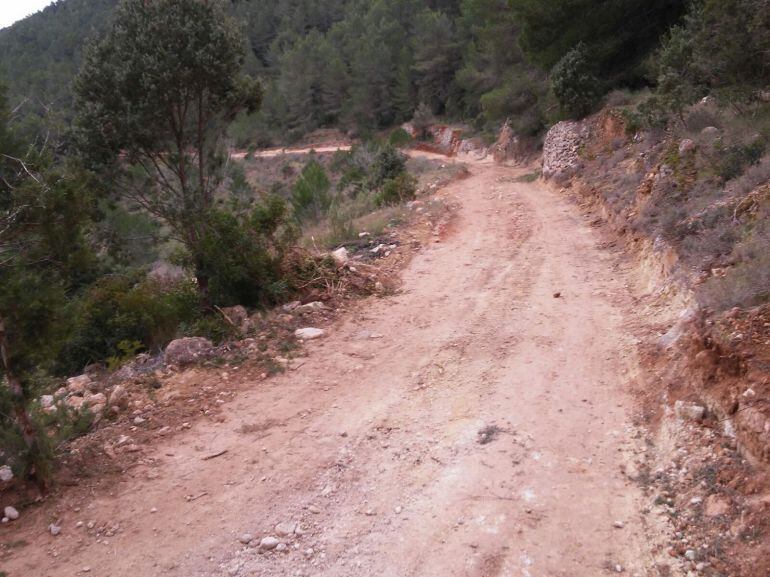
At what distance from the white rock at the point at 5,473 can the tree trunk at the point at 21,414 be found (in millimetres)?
185

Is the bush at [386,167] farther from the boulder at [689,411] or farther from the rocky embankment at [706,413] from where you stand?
the boulder at [689,411]

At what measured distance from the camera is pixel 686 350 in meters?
5.29

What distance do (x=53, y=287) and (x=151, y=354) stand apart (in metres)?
3.80

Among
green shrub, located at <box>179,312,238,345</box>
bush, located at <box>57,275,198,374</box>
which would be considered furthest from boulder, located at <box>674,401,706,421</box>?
bush, located at <box>57,275,198,374</box>

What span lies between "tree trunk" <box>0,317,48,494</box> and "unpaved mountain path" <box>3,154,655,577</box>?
1.66ft

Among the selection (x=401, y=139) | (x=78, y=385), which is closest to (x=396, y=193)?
(x=78, y=385)

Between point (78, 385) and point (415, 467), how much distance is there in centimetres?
487

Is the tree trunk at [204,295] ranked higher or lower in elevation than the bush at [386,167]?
higher

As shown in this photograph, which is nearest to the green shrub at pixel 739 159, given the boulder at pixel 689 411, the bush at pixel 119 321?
the boulder at pixel 689 411

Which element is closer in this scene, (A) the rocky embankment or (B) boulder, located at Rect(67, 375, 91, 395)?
(A) the rocky embankment

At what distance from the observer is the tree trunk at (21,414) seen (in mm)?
4680

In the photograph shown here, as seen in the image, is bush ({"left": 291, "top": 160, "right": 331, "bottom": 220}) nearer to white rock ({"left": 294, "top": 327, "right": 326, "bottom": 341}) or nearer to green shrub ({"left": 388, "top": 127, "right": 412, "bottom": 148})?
white rock ({"left": 294, "top": 327, "right": 326, "bottom": 341})

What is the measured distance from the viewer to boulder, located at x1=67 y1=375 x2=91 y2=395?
23.5 ft

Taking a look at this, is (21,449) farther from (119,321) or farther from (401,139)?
(401,139)
